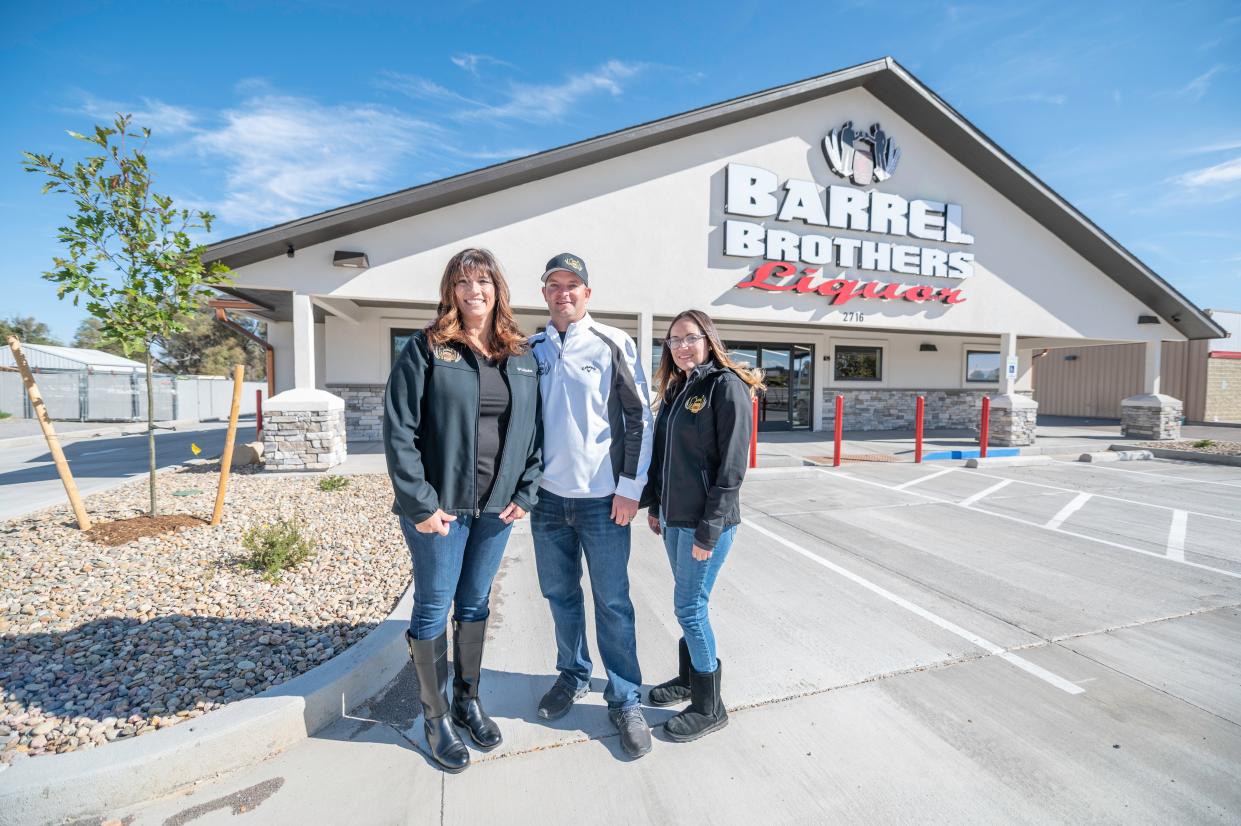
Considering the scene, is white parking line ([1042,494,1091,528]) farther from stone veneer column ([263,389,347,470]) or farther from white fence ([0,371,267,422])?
white fence ([0,371,267,422])

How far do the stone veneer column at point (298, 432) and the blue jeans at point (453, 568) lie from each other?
713 centimetres

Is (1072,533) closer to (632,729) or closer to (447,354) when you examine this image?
(632,729)

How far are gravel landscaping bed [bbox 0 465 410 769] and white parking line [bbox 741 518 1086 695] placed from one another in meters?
3.40

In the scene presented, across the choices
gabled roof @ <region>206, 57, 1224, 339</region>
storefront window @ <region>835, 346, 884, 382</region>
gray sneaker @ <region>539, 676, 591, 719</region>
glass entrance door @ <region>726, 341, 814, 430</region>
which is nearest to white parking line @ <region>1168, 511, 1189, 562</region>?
gray sneaker @ <region>539, 676, 591, 719</region>

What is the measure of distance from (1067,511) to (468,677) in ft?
24.2

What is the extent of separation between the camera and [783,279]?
35.1 feet

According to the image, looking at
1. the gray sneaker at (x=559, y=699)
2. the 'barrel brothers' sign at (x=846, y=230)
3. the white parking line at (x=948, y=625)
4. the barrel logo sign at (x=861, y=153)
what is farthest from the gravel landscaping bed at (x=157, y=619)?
the barrel logo sign at (x=861, y=153)

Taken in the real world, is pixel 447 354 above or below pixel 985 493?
above

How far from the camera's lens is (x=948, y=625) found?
3477 millimetres

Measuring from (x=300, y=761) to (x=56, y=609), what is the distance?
2.23 meters

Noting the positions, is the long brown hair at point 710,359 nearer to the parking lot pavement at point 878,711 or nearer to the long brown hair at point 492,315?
the long brown hair at point 492,315

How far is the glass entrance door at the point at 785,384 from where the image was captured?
1518 cm

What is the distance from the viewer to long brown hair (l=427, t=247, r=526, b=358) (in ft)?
7.30

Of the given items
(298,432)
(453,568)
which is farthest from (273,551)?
(298,432)
